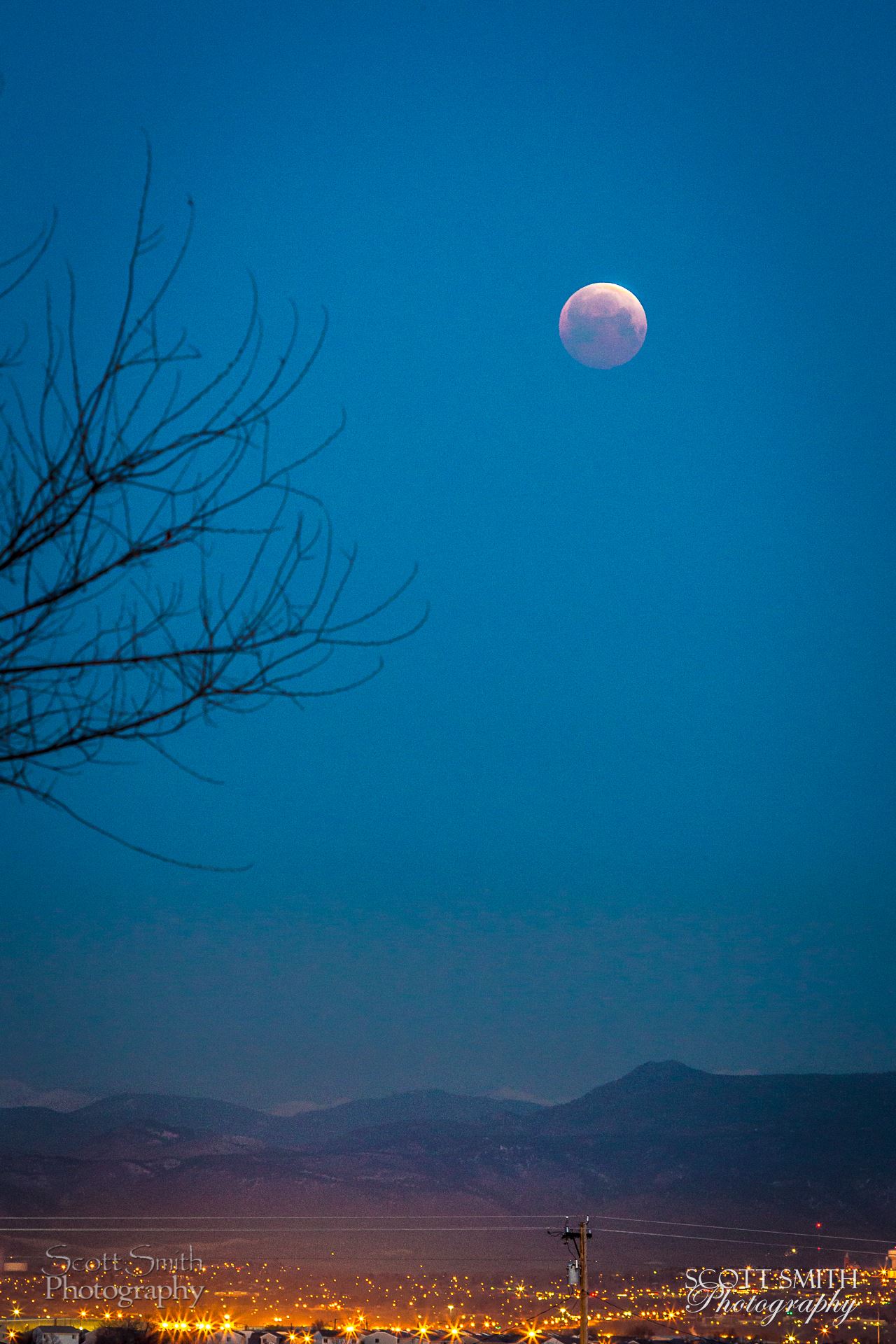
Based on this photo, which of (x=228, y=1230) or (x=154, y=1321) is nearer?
(x=154, y=1321)

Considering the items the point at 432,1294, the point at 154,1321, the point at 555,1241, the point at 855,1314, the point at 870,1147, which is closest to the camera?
the point at 154,1321

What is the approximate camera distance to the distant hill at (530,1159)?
415ft

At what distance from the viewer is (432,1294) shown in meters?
86.5

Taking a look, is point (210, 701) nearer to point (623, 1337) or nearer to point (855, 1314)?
point (623, 1337)

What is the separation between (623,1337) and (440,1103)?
13563 cm

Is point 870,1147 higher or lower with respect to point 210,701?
lower

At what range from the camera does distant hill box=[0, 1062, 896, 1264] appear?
126375 millimetres

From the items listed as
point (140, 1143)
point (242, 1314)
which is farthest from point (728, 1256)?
point (140, 1143)

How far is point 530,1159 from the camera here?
5733 inches

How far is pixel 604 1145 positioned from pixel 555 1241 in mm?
37176

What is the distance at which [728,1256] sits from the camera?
104 metres

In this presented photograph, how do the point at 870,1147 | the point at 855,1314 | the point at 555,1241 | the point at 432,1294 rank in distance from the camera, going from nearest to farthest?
the point at 855,1314 → the point at 432,1294 → the point at 555,1241 → the point at 870,1147

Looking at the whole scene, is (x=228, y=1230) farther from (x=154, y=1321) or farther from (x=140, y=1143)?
(x=154, y=1321)

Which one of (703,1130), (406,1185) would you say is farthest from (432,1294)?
(703,1130)
